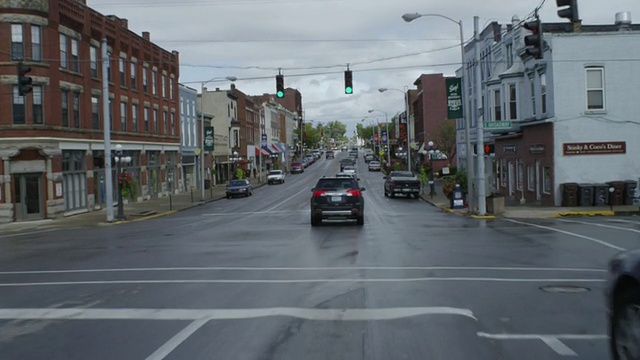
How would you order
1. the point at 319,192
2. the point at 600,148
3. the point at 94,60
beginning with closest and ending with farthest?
the point at 319,192
the point at 600,148
the point at 94,60

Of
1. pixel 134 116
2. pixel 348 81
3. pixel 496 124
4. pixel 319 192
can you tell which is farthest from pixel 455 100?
pixel 134 116

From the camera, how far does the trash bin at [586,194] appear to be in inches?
1233

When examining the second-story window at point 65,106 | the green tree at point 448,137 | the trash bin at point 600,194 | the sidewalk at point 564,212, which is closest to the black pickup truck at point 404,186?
the sidewalk at point 564,212

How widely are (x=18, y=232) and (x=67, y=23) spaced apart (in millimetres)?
14019

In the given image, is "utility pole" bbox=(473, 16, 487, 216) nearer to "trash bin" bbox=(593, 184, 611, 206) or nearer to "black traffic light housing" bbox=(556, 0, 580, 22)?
"trash bin" bbox=(593, 184, 611, 206)

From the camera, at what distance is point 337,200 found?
933 inches

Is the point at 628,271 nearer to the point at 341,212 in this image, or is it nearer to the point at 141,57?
the point at 341,212

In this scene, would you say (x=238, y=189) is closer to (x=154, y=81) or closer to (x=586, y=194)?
(x=154, y=81)

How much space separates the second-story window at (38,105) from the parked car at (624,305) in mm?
33645

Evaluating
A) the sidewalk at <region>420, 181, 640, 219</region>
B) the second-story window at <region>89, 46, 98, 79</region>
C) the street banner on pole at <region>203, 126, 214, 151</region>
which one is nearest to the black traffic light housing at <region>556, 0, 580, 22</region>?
the sidewalk at <region>420, 181, 640, 219</region>

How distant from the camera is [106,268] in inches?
582

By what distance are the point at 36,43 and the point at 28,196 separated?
26.5 feet

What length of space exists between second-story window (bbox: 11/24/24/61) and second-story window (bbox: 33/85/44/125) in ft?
5.85

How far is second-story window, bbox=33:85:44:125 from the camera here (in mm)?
34594
